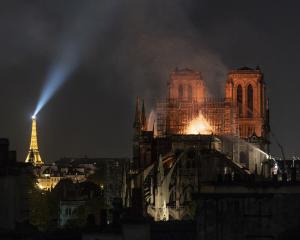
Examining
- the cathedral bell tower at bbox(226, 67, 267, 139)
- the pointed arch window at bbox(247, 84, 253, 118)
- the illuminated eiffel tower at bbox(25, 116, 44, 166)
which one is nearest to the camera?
the cathedral bell tower at bbox(226, 67, 267, 139)

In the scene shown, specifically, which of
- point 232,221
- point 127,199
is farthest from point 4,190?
point 127,199

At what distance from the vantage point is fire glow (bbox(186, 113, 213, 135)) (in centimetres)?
10171

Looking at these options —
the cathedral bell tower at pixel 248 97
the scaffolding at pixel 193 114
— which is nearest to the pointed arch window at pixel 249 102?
the cathedral bell tower at pixel 248 97

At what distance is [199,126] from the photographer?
102875 millimetres

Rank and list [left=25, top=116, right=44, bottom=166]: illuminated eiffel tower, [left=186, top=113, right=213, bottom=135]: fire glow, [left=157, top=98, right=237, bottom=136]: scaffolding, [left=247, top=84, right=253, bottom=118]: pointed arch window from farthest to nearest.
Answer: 1. [left=25, top=116, right=44, bottom=166]: illuminated eiffel tower
2. [left=247, top=84, right=253, bottom=118]: pointed arch window
3. [left=157, top=98, right=237, bottom=136]: scaffolding
4. [left=186, top=113, right=213, bottom=135]: fire glow

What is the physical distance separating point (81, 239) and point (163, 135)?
256 feet

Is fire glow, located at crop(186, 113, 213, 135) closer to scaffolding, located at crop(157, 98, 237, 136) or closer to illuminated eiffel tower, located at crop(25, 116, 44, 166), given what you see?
scaffolding, located at crop(157, 98, 237, 136)

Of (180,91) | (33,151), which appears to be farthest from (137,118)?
(33,151)

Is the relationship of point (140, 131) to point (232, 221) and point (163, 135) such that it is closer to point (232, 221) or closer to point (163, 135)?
point (163, 135)

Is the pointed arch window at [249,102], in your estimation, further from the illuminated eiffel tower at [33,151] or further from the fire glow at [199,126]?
the illuminated eiffel tower at [33,151]

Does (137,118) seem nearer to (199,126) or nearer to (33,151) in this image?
(199,126)

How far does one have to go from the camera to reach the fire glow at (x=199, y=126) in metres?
102

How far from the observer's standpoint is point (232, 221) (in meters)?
26.5

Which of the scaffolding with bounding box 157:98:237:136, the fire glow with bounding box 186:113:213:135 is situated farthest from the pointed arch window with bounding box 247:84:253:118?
the fire glow with bounding box 186:113:213:135
